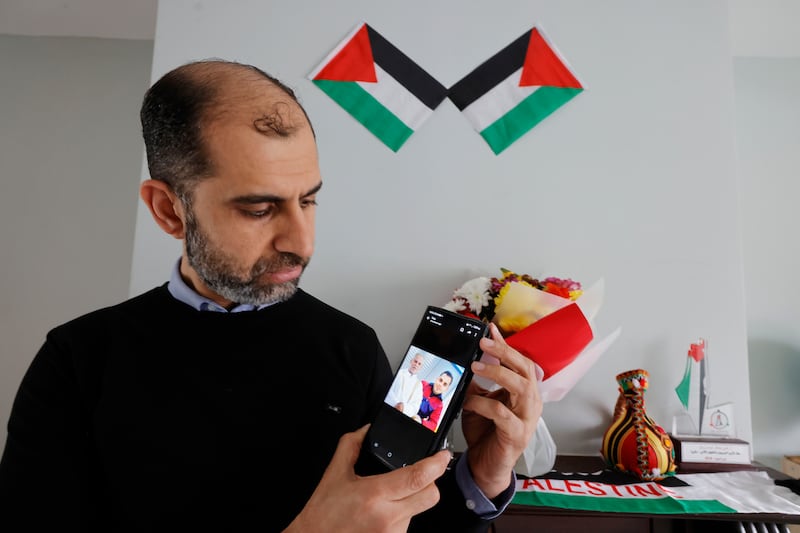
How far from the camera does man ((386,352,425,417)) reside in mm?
668

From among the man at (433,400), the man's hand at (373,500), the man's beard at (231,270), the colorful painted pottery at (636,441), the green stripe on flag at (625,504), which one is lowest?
the green stripe on flag at (625,504)

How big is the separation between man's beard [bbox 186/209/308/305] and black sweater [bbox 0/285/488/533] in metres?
0.09

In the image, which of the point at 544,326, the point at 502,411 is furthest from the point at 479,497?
A: the point at 544,326

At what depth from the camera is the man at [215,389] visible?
68cm

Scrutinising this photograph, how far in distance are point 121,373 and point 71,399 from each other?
0.07 metres

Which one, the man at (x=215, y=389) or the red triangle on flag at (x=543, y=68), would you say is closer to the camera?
the man at (x=215, y=389)

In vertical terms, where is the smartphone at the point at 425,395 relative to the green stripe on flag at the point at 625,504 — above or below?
above

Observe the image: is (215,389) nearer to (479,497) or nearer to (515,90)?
(479,497)

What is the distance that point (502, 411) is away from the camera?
674mm

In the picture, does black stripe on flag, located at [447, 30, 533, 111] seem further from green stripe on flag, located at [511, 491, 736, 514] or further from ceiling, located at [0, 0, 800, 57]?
green stripe on flag, located at [511, 491, 736, 514]

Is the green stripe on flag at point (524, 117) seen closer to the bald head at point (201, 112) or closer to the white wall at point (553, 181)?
the white wall at point (553, 181)

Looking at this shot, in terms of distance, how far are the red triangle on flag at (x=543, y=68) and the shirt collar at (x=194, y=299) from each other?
1.39 m

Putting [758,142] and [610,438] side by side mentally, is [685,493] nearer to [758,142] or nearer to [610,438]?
[610,438]

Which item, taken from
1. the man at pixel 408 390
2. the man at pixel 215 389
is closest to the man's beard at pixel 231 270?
the man at pixel 215 389
